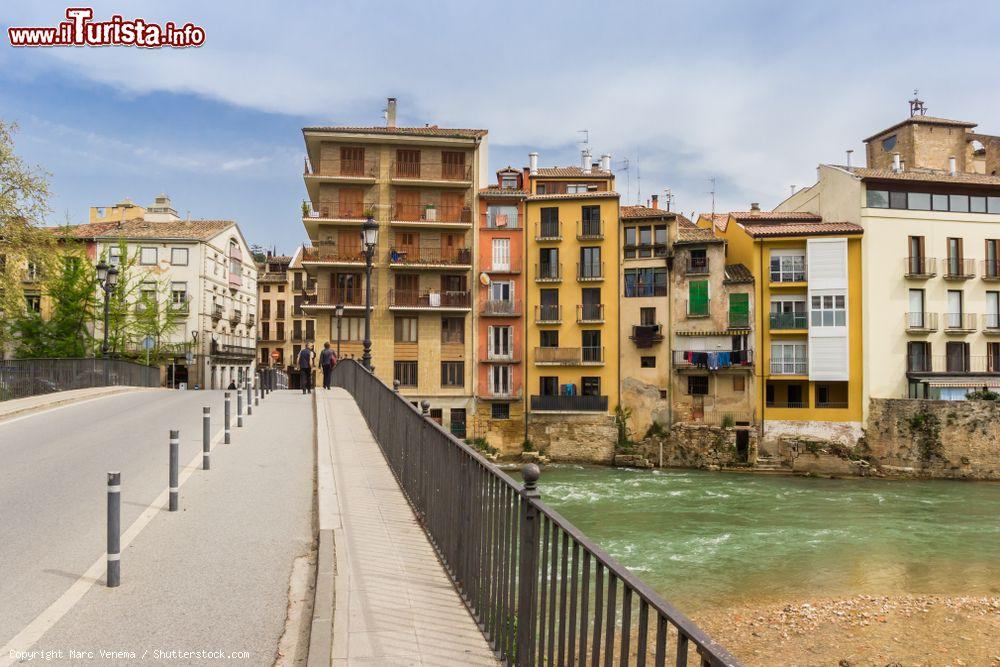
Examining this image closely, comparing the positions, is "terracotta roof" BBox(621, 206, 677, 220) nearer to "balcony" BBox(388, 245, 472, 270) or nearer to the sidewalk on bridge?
"balcony" BBox(388, 245, 472, 270)

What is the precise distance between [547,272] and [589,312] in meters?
3.94

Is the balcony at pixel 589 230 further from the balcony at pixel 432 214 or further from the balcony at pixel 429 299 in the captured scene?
the balcony at pixel 429 299

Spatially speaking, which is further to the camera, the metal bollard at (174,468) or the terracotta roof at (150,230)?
the terracotta roof at (150,230)

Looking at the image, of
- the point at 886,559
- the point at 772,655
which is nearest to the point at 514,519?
the point at 772,655

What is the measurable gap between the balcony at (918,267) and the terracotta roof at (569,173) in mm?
20089

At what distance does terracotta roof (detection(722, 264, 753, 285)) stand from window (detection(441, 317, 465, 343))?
691 inches

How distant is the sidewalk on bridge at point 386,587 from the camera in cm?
486

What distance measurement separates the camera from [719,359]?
4466 cm

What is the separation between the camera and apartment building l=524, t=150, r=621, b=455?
153 ft

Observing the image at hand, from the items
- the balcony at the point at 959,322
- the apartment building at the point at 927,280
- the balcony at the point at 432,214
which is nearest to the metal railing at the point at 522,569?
the balcony at the point at 432,214

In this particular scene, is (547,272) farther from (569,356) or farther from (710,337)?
(710,337)

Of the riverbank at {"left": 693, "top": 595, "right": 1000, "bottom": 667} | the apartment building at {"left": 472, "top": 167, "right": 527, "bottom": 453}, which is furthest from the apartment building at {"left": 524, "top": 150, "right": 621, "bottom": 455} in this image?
the riverbank at {"left": 693, "top": 595, "right": 1000, "bottom": 667}

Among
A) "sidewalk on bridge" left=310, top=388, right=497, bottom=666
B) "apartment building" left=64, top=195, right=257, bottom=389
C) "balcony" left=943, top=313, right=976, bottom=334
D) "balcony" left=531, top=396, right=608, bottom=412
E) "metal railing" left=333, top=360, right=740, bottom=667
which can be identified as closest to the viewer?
"metal railing" left=333, top=360, right=740, bottom=667

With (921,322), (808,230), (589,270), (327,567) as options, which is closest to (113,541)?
(327,567)
